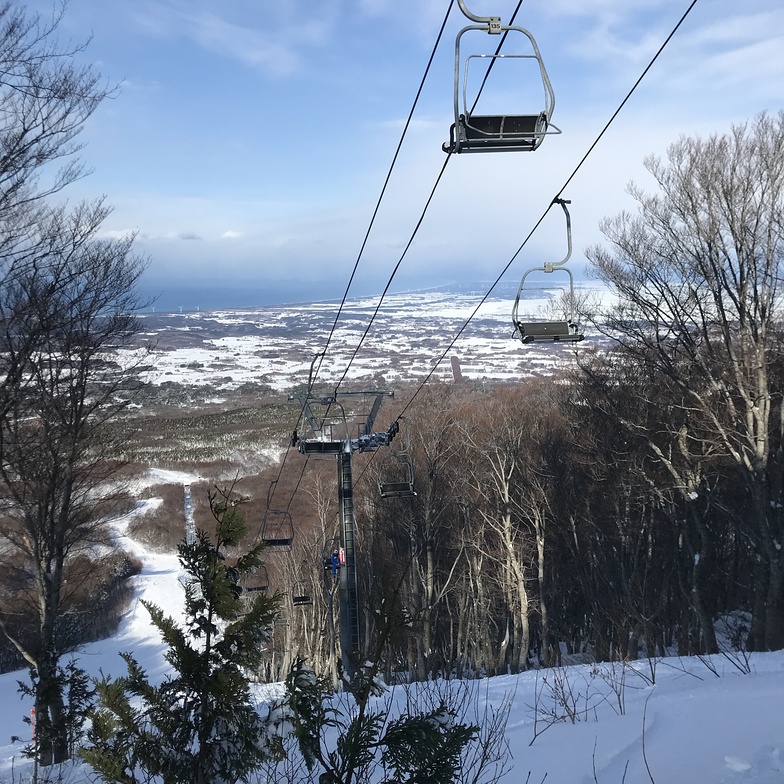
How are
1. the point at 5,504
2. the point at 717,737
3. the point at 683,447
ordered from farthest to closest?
the point at 683,447 → the point at 5,504 → the point at 717,737

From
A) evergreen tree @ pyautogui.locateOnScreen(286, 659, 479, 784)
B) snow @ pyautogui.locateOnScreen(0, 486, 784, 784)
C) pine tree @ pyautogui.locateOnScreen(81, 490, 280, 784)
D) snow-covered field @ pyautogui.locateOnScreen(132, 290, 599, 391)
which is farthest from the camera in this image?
snow-covered field @ pyautogui.locateOnScreen(132, 290, 599, 391)

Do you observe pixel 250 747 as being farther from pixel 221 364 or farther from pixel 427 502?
pixel 221 364

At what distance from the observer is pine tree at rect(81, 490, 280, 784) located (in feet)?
11.2

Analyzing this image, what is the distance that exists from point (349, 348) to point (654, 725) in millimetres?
75704

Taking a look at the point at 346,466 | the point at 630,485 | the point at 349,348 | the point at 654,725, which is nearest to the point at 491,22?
the point at 654,725

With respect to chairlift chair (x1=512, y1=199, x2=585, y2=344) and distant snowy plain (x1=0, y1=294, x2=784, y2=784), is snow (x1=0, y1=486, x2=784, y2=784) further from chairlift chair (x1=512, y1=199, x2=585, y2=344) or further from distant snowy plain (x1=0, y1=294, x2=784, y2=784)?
chairlift chair (x1=512, y1=199, x2=585, y2=344)

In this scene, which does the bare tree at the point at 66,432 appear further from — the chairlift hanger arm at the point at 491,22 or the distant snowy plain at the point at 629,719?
the chairlift hanger arm at the point at 491,22

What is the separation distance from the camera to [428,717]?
3.45 m

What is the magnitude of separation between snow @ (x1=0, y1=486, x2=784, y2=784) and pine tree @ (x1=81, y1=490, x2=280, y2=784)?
4.43 ft

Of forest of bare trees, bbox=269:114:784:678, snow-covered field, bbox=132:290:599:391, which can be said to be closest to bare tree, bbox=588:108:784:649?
forest of bare trees, bbox=269:114:784:678

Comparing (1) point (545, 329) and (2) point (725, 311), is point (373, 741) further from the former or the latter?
(2) point (725, 311)

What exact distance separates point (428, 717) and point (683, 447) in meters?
12.3

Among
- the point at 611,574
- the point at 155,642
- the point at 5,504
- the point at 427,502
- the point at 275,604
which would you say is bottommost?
the point at 155,642

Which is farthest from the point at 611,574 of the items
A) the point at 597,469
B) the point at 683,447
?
the point at 683,447
